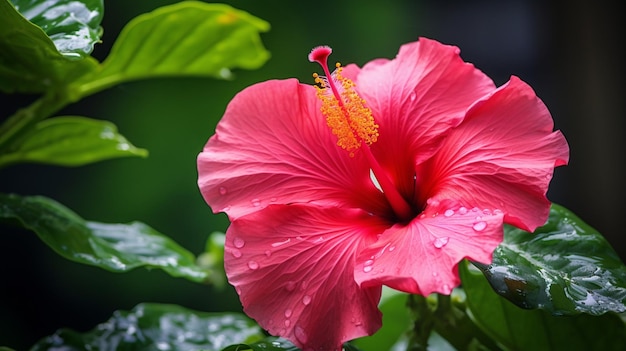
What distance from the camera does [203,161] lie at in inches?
22.0

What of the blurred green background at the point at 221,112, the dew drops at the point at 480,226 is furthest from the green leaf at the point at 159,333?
the blurred green background at the point at 221,112

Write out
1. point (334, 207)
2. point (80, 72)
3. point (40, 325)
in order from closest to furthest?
point (334, 207) < point (80, 72) < point (40, 325)

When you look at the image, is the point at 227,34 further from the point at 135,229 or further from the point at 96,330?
the point at 96,330

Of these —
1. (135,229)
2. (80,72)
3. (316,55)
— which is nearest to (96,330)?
(135,229)

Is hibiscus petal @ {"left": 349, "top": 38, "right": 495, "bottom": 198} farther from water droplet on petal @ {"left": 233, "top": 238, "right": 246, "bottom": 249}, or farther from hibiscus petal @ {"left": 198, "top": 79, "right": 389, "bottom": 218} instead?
water droplet on petal @ {"left": 233, "top": 238, "right": 246, "bottom": 249}

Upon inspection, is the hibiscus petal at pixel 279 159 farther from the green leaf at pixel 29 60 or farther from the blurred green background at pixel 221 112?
the blurred green background at pixel 221 112

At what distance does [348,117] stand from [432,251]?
14 cm

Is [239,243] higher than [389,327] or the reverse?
higher

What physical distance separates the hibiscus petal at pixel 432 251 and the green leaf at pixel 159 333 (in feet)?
0.86

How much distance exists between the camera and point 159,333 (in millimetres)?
718

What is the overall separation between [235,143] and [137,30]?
Result: 0.22 meters

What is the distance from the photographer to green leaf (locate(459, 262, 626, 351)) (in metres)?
0.62

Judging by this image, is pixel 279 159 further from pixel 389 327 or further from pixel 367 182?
pixel 389 327

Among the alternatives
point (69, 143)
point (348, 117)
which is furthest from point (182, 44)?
point (348, 117)
